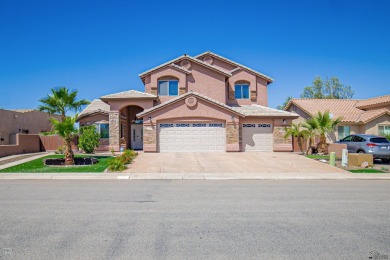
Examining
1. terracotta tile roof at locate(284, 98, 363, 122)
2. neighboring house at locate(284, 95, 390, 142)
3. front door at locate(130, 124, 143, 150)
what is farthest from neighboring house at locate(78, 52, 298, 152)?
terracotta tile roof at locate(284, 98, 363, 122)

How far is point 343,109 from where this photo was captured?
3131cm

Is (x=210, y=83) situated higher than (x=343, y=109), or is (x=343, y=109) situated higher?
(x=210, y=83)

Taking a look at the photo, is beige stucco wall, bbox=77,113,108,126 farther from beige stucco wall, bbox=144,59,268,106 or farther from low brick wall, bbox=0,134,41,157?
beige stucco wall, bbox=144,59,268,106

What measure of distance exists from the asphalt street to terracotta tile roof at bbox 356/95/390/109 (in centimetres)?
2432

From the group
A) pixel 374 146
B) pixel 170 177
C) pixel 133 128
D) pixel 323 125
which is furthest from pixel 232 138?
pixel 133 128

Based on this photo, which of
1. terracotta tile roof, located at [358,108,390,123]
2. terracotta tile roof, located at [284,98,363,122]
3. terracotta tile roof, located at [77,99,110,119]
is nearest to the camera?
terracotta tile roof, located at [77,99,110,119]

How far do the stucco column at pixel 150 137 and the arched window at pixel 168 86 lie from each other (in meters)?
4.97

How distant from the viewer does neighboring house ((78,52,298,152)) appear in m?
22.4

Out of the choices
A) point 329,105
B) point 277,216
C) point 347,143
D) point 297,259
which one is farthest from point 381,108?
point 297,259

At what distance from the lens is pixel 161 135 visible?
885 inches

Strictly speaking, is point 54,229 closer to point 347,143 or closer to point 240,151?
point 240,151

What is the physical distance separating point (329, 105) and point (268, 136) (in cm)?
1288

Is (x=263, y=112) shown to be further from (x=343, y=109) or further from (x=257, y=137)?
(x=343, y=109)

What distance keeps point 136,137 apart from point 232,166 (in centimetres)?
1484
